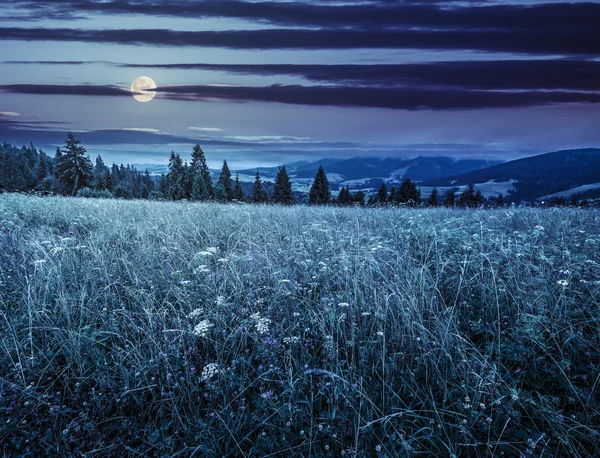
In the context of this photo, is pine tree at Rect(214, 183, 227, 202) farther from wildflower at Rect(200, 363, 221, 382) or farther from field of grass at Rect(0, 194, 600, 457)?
wildflower at Rect(200, 363, 221, 382)

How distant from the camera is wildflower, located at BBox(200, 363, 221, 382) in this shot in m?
2.18

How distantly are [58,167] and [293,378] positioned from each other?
54.7 metres

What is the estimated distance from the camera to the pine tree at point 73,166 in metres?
42.2

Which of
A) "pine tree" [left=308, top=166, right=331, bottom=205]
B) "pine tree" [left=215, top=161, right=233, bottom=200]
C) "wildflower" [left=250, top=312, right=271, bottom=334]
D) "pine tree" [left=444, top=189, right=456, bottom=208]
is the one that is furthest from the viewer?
"pine tree" [left=215, top=161, right=233, bottom=200]

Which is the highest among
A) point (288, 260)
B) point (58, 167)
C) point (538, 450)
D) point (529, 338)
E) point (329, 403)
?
point (58, 167)

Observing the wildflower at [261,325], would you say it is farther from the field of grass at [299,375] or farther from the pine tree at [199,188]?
the pine tree at [199,188]

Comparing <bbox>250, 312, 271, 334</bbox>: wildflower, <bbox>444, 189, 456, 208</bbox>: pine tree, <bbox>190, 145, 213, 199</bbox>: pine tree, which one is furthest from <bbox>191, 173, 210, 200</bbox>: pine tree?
<bbox>250, 312, 271, 334</bbox>: wildflower

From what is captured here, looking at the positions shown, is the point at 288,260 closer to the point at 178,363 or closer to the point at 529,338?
the point at 178,363

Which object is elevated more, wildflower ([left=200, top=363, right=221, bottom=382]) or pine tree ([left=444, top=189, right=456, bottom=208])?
pine tree ([left=444, top=189, right=456, bottom=208])

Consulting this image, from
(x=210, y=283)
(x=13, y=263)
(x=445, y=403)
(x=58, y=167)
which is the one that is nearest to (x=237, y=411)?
(x=445, y=403)

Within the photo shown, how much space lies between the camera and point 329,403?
2088 millimetres

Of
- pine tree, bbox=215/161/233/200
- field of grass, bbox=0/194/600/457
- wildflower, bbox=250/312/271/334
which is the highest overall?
pine tree, bbox=215/161/233/200

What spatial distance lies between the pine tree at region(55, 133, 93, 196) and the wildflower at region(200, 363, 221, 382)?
5040 cm

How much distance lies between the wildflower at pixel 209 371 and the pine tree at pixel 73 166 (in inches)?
1984
